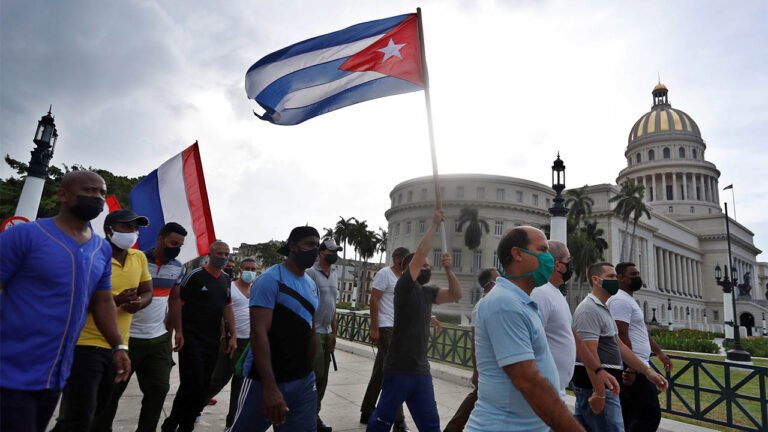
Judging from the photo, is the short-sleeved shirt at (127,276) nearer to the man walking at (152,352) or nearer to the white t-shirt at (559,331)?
the man walking at (152,352)

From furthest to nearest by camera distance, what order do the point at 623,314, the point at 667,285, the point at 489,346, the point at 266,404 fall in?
the point at 667,285 → the point at 623,314 → the point at 266,404 → the point at 489,346

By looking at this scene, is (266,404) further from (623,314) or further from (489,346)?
(623,314)

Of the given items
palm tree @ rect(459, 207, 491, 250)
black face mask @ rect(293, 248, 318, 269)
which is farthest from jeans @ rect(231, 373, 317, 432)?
palm tree @ rect(459, 207, 491, 250)

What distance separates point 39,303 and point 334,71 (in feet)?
13.4

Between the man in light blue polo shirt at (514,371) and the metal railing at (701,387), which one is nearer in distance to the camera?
the man in light blue polo shirt at (514,371)

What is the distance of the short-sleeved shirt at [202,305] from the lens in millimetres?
4898

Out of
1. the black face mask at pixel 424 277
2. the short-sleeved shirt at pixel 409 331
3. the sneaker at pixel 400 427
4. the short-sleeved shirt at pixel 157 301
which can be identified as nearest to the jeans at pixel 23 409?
the short-sleeved shirt at pixel 157 301

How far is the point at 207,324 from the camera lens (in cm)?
496

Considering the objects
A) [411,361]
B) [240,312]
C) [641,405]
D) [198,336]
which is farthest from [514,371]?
[240,312]

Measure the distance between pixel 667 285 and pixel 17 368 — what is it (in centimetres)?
9888

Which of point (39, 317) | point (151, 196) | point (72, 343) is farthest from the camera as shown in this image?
point (151, 196)

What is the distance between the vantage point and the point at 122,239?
12.8ft

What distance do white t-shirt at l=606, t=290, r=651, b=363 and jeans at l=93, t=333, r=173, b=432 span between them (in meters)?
4.55

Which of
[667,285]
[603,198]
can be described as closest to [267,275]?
[603,198]
